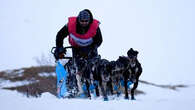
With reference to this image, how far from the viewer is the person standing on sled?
26.4 ft

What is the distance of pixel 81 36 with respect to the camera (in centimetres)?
844

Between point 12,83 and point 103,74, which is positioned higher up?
point 103,74

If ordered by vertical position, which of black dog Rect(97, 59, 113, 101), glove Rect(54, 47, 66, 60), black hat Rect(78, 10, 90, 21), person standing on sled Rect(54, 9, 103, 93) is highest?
black hat Rect(78, 10, 90, 21)

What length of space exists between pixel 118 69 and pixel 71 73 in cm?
154

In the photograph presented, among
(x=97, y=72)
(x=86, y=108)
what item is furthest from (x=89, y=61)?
(x=86, y=108)

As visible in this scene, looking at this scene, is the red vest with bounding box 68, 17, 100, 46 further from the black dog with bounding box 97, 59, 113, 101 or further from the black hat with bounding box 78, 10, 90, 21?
the black dog with bounding box 97, 59, 113, 101

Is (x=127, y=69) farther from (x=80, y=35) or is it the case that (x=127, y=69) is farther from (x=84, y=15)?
(x=80, y=35)

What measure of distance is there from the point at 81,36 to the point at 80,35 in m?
0.03

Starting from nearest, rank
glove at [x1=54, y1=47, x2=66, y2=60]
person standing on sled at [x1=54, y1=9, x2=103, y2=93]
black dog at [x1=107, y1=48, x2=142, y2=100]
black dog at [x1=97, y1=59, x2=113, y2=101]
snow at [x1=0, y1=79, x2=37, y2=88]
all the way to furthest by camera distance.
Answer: black dog at [x1=97, y1=59, x2=113, y2=101] < black dog at [x1=107, y1=48, x2=142, y2=100] < person standing on sled at [x1=54, y1=9, x2=103, y2=93] < glove at [x1=54, y1=47, x2=66, y2=60] < snow at [x1=0, y1=79, x2=37, y2=88]

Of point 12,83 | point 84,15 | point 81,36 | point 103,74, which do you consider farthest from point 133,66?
point 12,83

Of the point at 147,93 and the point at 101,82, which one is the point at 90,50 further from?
the point at 147,93

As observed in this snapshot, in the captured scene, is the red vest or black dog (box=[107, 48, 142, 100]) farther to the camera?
the red vest

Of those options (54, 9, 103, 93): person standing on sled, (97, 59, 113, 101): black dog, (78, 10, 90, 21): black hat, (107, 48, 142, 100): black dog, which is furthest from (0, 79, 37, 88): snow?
(97, 59, 113, 101): black dog

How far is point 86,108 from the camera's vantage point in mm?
4547
